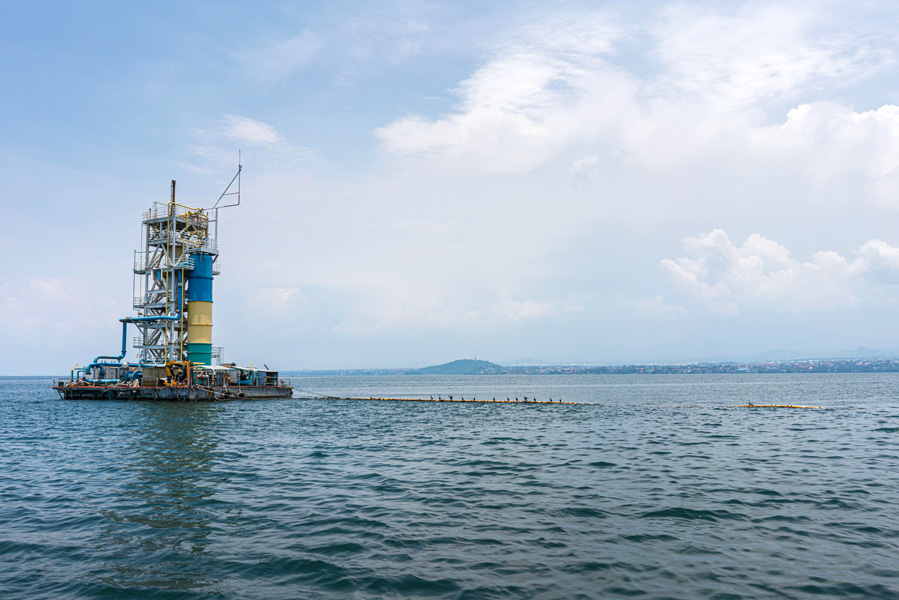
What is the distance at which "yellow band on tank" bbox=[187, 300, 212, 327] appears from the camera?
83.6 metres

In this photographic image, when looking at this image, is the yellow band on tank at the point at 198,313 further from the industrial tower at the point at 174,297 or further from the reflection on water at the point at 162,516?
the reflection on water at the point at 162,516

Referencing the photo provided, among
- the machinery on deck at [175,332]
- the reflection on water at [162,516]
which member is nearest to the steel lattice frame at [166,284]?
the machinery on deck at [175,332]

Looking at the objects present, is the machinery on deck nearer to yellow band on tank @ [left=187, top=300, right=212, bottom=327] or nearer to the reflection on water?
yellow band on tank @ [left=187, top=300, right=212, bottom=327]

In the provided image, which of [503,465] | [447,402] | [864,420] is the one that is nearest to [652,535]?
[503,465]

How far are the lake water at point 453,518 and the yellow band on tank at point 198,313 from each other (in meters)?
49.3

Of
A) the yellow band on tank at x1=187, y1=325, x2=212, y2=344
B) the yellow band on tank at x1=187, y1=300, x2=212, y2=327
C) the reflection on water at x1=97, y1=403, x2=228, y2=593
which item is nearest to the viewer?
the reflection on water at x1=97, y1=403, x2=228, y2=593

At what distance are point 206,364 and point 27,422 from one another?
31.0 meters

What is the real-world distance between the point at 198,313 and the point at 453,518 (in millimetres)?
76400

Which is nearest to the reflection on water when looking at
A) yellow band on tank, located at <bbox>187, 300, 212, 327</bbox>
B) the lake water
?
the lake water

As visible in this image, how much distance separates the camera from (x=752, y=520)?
17094mm

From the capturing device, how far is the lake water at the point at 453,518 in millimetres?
12492

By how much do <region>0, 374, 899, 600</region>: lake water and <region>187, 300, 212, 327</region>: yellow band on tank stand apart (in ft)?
162

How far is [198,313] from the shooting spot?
8388cm

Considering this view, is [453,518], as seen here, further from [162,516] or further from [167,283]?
[167,283]
